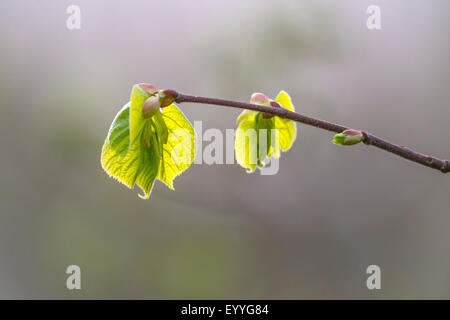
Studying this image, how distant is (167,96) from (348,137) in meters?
0.23

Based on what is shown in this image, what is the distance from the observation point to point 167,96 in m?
0.56

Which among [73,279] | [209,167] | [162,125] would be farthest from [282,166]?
[162,125]

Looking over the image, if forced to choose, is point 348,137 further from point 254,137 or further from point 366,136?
point 254,137

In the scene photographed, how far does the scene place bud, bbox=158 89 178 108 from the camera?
1.84 feet

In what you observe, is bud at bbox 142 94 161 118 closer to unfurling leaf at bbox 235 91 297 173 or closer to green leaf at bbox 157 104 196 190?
green leaf at bbox 157 104 196 190

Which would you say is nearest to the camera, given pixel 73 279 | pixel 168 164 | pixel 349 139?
pixel 349 139

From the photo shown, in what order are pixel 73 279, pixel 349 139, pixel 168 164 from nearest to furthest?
pixel 349 139 → pixel 168 164 → pixel 73 279

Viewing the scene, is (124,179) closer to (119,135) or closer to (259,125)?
(119,135)

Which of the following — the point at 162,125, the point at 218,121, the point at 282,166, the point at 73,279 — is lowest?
the point at 73,279

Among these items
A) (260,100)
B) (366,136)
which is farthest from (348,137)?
(260,100)

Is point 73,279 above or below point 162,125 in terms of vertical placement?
below

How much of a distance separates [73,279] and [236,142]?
6.24 ft

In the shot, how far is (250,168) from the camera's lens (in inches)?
27.9

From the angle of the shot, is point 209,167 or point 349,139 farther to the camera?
point 209,167
